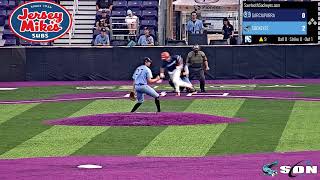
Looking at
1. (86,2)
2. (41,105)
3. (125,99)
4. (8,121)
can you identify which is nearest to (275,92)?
(125,99)

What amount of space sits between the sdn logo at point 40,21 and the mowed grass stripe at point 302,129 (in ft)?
51.1

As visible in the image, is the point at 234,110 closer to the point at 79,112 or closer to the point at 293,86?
the point at 79,112

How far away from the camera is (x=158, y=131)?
29.3 m

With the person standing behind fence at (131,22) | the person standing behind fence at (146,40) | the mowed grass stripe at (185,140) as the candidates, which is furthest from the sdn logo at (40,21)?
the mowed grass stripe at (185,140)

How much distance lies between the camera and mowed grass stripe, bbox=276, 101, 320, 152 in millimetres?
25625

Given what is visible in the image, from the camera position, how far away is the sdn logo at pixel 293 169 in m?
20.5

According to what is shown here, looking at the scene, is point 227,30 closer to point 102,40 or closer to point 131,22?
point 131,22

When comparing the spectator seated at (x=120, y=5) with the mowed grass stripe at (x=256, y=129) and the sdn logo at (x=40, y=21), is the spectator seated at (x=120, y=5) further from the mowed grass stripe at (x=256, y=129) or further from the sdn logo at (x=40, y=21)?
the mowed grass stripe at (x=256, y=129)

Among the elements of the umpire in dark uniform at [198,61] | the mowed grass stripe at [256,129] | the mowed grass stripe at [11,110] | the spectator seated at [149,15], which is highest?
the spectator seated at [149,15]

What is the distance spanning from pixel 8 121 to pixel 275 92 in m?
12.3

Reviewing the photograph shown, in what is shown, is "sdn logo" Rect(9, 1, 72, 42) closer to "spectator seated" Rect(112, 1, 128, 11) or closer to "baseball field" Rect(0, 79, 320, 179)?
"baseball field" Rect(0, 79, 320, 179)

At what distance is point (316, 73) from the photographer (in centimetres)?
4703

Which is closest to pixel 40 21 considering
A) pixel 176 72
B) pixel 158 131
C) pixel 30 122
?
pixel 176 72
